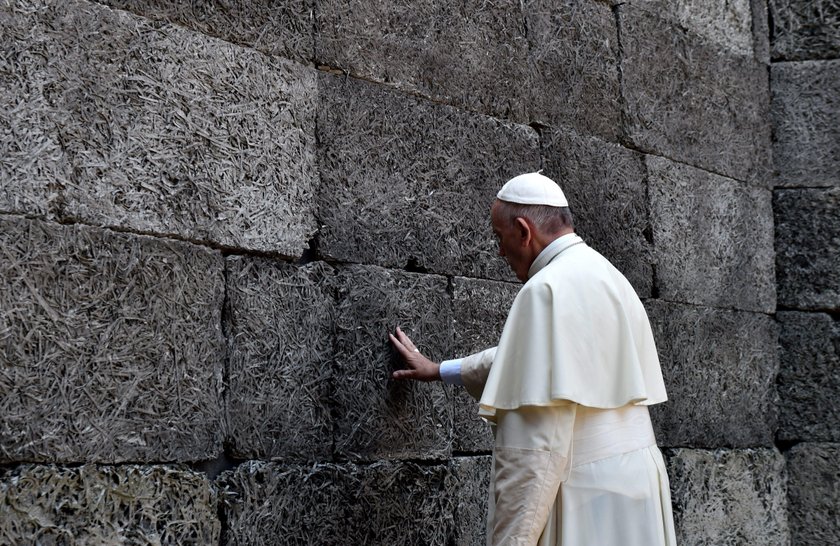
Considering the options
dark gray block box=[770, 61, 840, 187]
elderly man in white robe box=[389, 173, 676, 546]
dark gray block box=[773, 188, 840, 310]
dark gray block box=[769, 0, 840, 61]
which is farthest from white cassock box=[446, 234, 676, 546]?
dark gray block box=[769, 0, 840, 61]

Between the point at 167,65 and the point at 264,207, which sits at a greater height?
the point at 167,65

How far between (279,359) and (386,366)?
464 millimetres

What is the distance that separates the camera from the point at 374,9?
4.29m

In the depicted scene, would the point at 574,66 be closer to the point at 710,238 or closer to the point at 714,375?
the point at 710,238

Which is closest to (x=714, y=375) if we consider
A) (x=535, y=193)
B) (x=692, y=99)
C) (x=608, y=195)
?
(x=608, y=195)

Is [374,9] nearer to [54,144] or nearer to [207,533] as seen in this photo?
[54,144]

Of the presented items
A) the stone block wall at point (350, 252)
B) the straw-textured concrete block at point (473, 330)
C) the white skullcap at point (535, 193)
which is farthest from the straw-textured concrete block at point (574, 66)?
the white skullcap at point (535, 193)

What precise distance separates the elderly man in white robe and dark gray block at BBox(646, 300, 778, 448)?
1764 mm

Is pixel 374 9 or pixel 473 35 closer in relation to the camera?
pixel 374 9

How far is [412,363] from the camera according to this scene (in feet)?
13.6

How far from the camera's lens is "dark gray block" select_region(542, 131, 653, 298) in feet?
16.5

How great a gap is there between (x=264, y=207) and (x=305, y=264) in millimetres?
256

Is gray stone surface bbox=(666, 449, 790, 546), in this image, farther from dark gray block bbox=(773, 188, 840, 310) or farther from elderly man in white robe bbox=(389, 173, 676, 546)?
elderly man in white robe bbox=(389, 173, 676, 546)

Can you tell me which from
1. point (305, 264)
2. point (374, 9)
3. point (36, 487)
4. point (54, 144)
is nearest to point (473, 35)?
point (374, 9)
